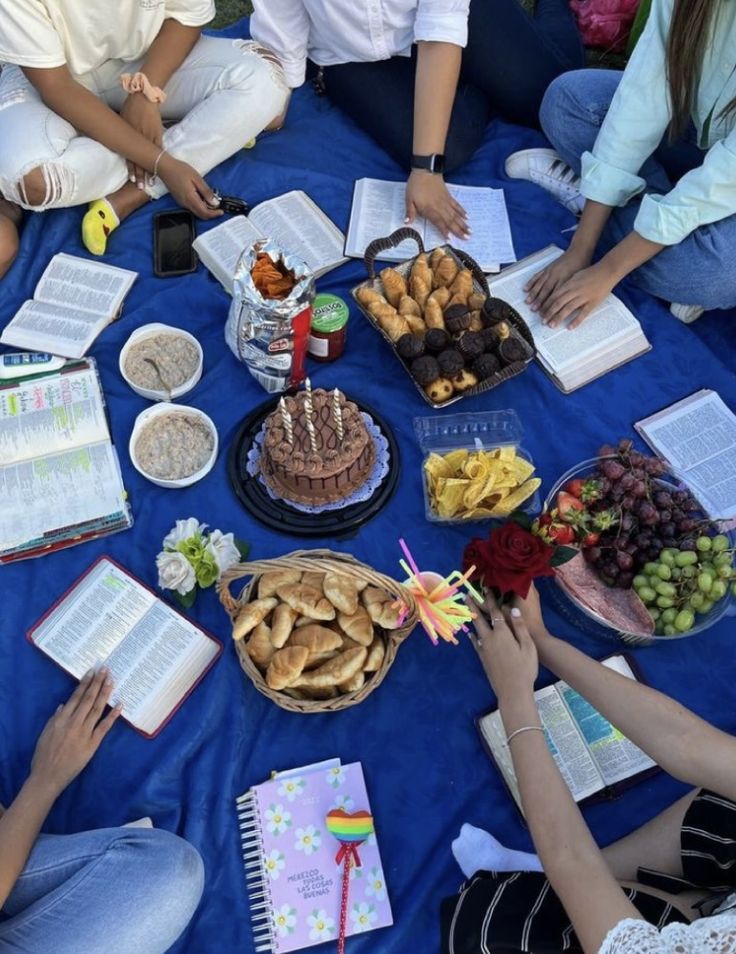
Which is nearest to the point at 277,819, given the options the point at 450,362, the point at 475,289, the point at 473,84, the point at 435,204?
the point at 450,362

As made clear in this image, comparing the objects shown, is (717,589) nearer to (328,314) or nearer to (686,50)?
(328,314)

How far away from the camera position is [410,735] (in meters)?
1.62

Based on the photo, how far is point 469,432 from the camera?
1.92 metres

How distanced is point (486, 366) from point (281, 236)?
86 centimetres

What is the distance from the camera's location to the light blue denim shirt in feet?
5.74

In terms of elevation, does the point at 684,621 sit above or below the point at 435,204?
below

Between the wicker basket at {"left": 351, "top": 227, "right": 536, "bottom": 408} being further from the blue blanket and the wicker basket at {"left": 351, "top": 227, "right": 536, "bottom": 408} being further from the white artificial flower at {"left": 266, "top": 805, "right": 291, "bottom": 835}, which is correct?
the white artificial flower at {"left": 266, "top": 805, "right": 291, "bottom": 835}

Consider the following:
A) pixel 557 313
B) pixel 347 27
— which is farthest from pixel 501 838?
pixel 347 27

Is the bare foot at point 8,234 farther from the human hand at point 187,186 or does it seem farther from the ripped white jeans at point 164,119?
the human hand at point 187,186

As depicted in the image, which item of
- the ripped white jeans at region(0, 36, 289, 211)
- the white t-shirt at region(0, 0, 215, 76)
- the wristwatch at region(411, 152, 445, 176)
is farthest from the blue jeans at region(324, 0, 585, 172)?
the white t-shirt at region(0, 0, 215, 76)

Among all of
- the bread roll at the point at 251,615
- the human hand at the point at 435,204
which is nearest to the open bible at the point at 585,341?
the human hand at the point at 435,204

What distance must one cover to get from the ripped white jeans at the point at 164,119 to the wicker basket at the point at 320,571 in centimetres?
147

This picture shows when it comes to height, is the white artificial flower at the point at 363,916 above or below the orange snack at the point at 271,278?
below

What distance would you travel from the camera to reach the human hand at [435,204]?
2230mm
